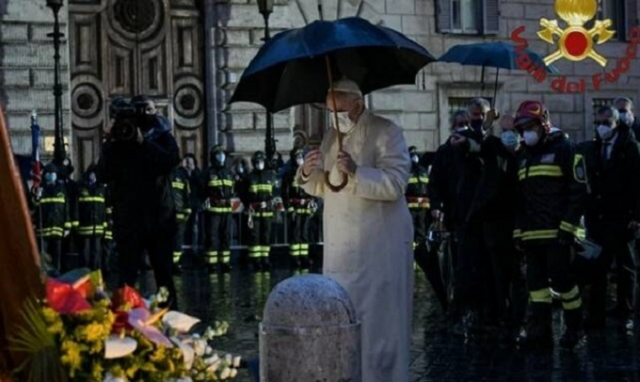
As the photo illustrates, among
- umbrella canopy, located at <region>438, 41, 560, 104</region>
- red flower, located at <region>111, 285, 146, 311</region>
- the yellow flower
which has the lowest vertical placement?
the yellow flower

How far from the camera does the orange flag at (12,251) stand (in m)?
4.96

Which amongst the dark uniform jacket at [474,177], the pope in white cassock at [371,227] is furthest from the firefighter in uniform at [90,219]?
the pope in white cassock at [371,227]

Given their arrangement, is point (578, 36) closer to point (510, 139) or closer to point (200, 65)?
point (200, 65)

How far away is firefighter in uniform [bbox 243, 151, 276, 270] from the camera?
26.4 metres

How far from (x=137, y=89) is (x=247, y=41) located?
2124 mm

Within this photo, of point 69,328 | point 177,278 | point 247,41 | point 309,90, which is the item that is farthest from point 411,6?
point 69,328

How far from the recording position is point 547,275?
532 inches

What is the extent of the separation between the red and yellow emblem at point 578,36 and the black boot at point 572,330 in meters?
20.1

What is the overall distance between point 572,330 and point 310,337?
703 centimetres

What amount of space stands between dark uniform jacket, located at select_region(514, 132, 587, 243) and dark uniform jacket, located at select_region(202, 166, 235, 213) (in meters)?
13.0

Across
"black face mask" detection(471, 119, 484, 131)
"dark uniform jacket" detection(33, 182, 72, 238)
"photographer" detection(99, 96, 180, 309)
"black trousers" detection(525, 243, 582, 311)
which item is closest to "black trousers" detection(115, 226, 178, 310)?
"photographer" detection(99, 96, 180, 309)

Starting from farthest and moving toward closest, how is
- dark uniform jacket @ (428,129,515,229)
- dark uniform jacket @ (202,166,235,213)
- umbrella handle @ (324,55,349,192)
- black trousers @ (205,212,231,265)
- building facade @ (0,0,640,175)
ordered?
building facade @ (0,0,640,175) < dark uniform jacket @ (202,166,235,213) < black trousers @ (205,212,231,265) < dark uniform jacket @ (428,129,515,229) < umbrella handle @ (324,55,349,192)

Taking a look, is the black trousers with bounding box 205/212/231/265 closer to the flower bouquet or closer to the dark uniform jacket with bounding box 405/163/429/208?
the dark uniform jacket with bounding box 405/163/429/208

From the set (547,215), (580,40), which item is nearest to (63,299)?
(547,215)
